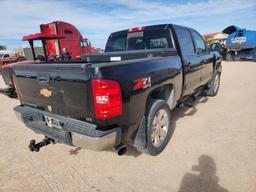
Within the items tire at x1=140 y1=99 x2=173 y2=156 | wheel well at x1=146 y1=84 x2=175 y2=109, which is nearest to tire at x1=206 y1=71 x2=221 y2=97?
wheel well at x1=146 y1=84 x2=175 y2=109

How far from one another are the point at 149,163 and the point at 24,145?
7.62ft

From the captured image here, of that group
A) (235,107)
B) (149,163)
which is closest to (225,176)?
(149,163)

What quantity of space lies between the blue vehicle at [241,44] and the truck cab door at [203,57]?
13.4 m

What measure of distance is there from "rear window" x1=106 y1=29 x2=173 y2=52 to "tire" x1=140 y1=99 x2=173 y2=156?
132cm

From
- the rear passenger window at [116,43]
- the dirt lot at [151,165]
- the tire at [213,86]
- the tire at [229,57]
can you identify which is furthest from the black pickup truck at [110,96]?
the tire at [229,57]

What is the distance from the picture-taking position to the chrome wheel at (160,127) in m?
3.01

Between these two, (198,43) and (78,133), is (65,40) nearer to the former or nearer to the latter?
(198,43)

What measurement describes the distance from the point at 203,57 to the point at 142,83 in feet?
10.0

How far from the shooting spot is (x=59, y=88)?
2365 mm

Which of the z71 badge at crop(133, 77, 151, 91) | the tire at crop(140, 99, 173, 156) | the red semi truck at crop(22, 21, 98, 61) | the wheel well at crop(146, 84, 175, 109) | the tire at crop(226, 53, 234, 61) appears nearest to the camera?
the z71 badge at crop(133, 77, 151, 91)

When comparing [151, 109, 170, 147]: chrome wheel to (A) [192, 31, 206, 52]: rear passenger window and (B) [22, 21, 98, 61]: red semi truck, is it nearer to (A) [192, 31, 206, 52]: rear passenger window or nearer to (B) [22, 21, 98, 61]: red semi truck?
(A) [192, 31, 206, 52]: rear passenger window

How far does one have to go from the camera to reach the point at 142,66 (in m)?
2.52

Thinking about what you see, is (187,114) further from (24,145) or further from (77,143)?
(24,145)

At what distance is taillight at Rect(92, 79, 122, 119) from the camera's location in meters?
2.00
